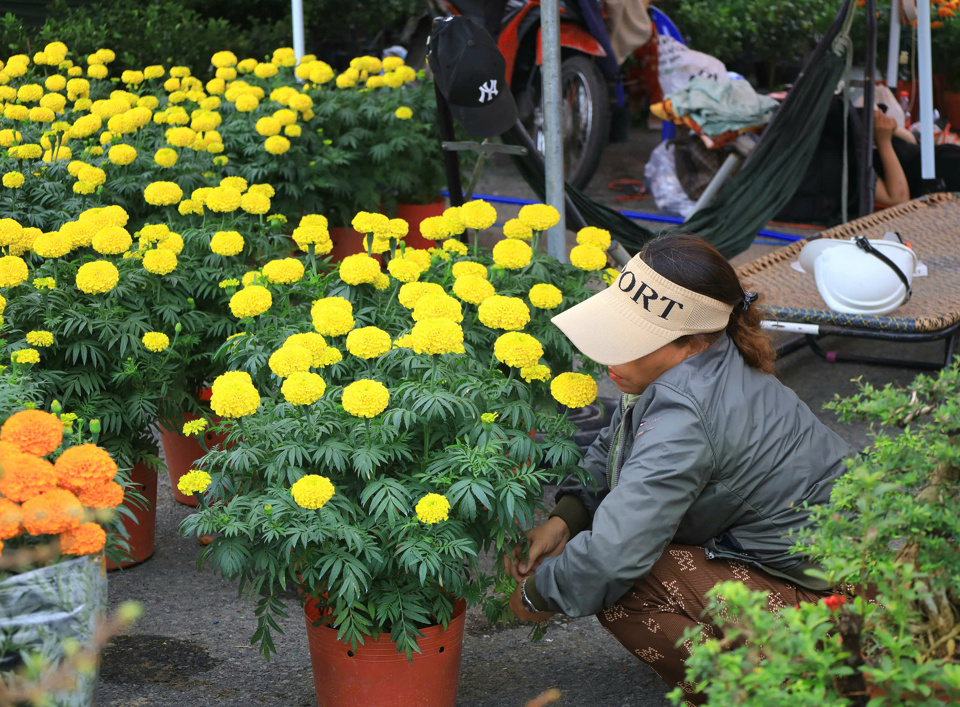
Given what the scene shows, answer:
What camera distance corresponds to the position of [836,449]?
7.40 ft

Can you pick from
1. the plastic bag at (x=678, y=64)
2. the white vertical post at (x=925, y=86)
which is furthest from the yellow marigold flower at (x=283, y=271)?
the plastic bag at (x=678, y=64)

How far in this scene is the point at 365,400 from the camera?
194 centimetres

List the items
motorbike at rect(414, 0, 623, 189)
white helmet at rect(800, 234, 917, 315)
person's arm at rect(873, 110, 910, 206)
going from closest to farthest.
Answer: white helmet at rect(800, 234, 917, 315) < person's arm at rect(873, 110, 910, 206) < motorbike at rect(414, 0, 623, 189)

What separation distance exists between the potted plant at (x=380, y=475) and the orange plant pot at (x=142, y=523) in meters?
0.88

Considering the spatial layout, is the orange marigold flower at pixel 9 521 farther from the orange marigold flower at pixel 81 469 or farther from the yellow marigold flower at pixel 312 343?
the yellow marigold flower at pixel 312 343

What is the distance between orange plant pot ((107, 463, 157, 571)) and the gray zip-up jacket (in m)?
1.44

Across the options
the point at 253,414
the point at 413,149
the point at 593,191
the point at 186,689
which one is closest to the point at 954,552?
the point at 253,414

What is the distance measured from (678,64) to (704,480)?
20.1ft

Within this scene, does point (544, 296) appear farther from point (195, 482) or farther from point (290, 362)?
point (195, 482)

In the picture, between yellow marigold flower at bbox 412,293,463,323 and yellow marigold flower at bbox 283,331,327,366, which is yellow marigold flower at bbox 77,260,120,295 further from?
yellow marigold flower at bbox 412,293,463,323

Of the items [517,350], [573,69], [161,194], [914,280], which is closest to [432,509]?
[517,350]

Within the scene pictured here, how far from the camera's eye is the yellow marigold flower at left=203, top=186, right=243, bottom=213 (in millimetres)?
2951

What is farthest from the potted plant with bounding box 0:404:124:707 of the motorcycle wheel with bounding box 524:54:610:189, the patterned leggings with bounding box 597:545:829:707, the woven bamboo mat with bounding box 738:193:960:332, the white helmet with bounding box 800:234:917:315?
the motorcycle wheel with bounding box 524:54:610:189

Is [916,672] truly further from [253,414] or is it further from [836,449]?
[253,414]
